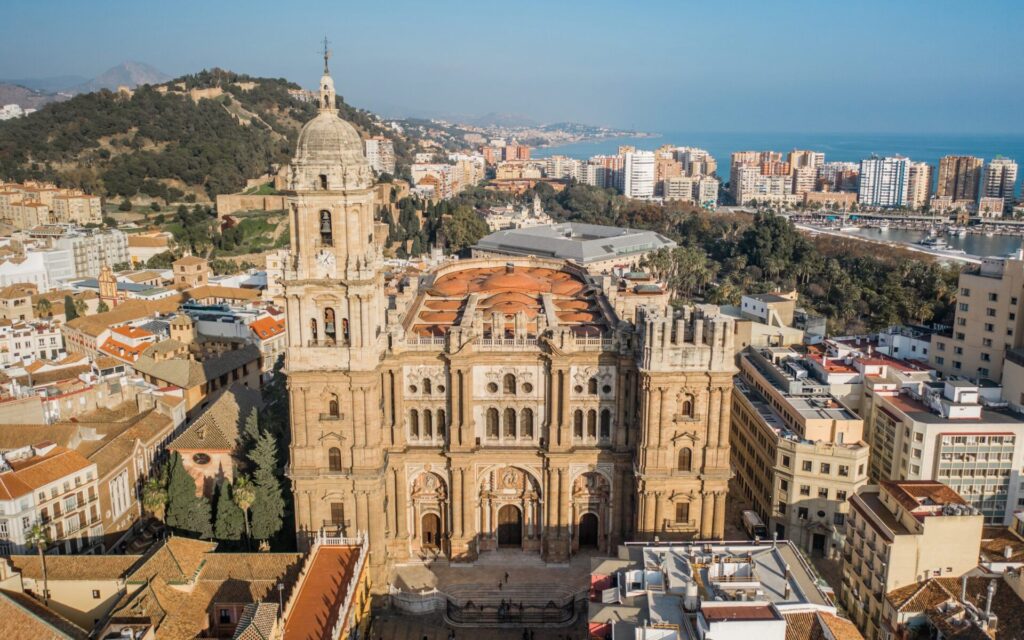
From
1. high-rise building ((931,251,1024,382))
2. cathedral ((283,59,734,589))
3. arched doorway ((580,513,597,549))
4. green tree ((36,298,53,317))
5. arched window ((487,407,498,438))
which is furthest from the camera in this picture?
green tree ((36,298,53,317))

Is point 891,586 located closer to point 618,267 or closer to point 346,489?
point 346,489

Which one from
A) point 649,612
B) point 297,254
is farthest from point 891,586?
point 297,254

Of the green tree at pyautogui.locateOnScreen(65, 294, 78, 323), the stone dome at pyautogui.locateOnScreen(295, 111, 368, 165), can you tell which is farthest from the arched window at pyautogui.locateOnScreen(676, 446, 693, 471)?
the green tree at pyautogui.locateOnScreen(65, 294, 78, 323)

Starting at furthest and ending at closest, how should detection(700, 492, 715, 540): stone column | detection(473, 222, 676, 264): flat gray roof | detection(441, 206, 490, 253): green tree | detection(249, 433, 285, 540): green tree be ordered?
detection(441, 206, 490, 253): green tree < detection(473, 222, 676, 264): flat gray roof < detection(249, 433, 285, 540): green tree < detection(700, 492, 715, 540): stone column

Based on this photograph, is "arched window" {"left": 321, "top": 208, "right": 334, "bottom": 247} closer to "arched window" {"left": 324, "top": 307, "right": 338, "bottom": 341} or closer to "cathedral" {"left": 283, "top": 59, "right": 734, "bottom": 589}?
"cathedral" {"left": 283, "top": 59, "right": 734, "bottom": 589}

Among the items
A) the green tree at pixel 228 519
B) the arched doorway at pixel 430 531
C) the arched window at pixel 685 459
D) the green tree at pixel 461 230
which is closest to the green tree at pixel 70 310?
the green tree at pixel 461 230

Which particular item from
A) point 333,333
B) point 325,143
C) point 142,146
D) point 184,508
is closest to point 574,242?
point 333,333
